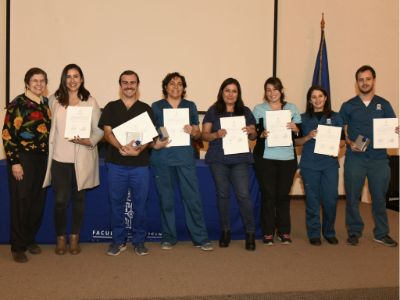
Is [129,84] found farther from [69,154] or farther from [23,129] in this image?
[23,129]

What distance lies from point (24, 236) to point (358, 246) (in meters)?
3.24

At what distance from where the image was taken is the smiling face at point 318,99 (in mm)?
3920

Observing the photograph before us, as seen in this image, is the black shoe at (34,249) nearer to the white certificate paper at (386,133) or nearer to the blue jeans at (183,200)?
the blue jeans at (183,200)

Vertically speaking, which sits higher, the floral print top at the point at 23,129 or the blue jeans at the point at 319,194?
the floral print top at the point at 23,129

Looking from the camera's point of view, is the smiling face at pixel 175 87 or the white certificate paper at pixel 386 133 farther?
the white certificate paper at pixel 386 133

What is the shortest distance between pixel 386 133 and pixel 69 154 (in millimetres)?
3006

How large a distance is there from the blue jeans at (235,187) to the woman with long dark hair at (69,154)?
3.81 feet

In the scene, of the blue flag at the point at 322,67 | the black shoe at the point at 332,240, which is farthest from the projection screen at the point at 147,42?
the black shoe at the point at 332,240

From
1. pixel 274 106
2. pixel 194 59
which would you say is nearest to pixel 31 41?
pixel 194 59

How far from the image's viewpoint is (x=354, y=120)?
4.02 meters

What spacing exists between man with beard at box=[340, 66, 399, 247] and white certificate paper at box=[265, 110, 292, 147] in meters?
0.71

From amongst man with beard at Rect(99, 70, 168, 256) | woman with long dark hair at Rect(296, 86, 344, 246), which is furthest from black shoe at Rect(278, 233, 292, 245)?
man with beard at Rect(99, 70, 168, 256)

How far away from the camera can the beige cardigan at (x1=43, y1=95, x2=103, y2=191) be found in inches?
135

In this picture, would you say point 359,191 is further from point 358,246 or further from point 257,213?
point 257,213
